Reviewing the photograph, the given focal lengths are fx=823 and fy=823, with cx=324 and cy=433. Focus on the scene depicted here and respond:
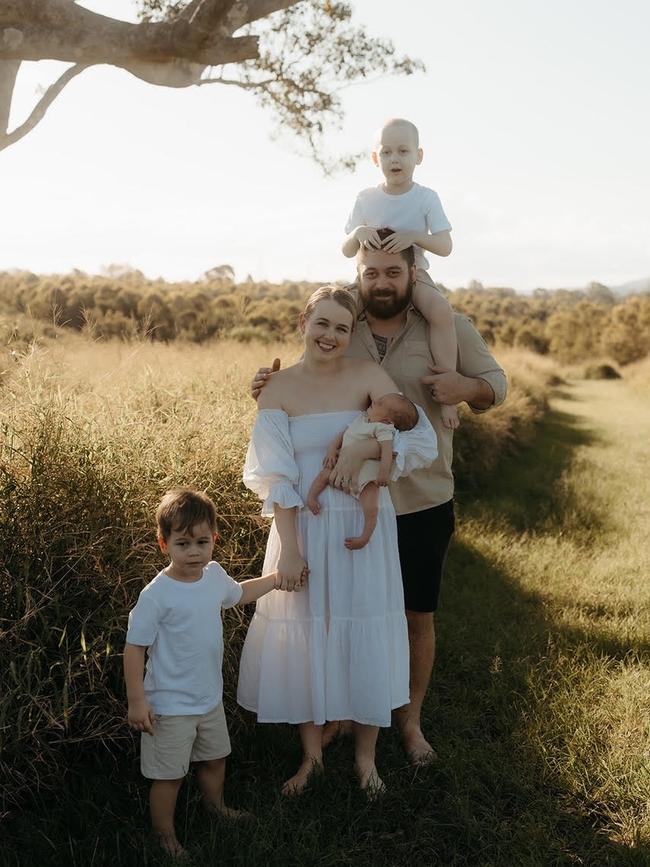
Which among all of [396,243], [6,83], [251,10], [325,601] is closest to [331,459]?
[325,601]

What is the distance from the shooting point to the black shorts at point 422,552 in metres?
3.51

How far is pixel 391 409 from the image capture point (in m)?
3.02

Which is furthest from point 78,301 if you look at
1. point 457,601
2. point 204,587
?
point 204,587

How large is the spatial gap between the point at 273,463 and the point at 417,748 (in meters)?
1.45

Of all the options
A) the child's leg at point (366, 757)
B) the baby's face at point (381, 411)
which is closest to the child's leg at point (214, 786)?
the child's leg at point (366, 757)

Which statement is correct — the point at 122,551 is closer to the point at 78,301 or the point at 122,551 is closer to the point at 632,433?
the point at 78,301

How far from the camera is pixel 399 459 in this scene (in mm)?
3039

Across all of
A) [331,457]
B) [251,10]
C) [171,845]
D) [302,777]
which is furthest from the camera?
[251,10]

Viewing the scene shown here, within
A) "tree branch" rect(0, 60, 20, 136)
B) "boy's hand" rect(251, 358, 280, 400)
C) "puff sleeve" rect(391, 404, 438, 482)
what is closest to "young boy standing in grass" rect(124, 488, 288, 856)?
"boy's hand" rect(251, 358, 280, 400)

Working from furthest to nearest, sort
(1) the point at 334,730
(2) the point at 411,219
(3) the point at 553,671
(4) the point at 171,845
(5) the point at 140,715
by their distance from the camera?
(3) the point at 553,671, (2) the point at 411,219, (1) the point at 334,730, (4) the point at 171,845, (5) the point at 140,715

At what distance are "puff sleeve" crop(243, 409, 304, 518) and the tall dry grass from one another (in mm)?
728

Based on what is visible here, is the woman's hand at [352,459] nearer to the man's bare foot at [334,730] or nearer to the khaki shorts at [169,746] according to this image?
the khaki shorts at [169,746]

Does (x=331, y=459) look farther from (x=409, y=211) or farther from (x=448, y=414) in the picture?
(x=409, y=211)

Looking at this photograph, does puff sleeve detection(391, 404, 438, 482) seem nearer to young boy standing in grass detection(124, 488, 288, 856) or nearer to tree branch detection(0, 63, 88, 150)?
young boy standing in grass detection(124, 488, 288, 856)
